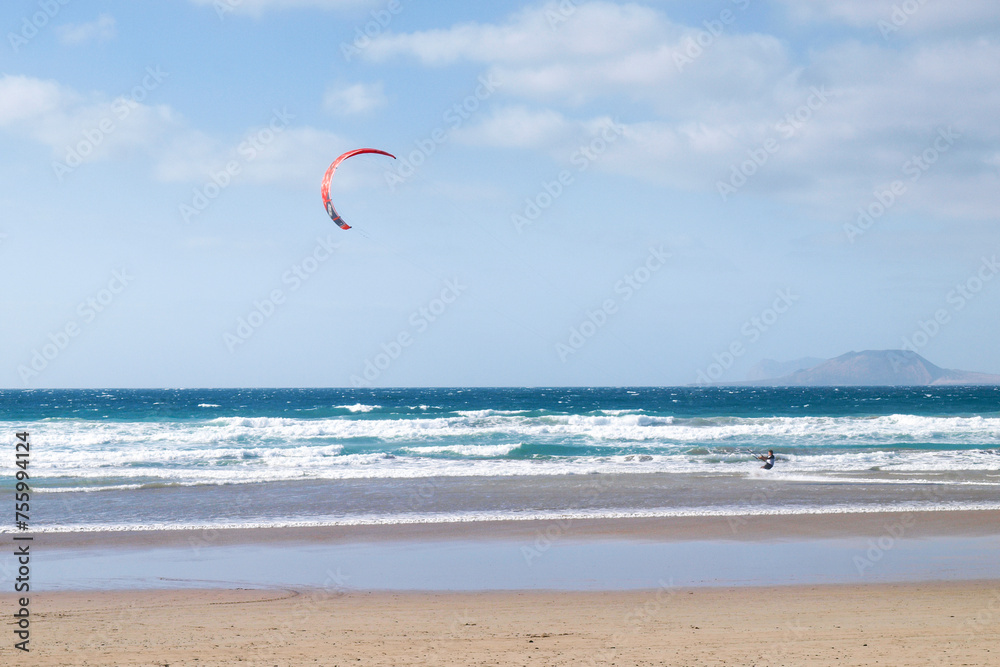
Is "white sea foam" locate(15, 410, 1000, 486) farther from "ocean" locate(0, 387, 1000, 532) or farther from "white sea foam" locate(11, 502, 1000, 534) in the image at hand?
"white sea foam" locate(11, 502, 1000, 534)

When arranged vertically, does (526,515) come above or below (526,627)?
below

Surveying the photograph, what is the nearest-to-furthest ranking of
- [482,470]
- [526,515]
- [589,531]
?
[589,531] < [526,515] < [482,470]

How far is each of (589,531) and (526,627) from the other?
461 centimetres

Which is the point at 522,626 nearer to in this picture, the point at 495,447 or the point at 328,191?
the point at 328,191

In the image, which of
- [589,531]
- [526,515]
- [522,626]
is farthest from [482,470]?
[522,626]

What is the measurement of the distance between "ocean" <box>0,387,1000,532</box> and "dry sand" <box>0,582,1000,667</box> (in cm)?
457

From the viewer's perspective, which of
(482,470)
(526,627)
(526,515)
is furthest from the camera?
(482,470)

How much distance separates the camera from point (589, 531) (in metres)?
11.3

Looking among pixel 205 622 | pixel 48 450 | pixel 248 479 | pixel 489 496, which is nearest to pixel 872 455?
pixel 489 496

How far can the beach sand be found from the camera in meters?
6.03

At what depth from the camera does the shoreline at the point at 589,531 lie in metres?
10.8

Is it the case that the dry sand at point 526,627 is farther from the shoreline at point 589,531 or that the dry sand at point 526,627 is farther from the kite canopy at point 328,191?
the kite canopy at point 328,191

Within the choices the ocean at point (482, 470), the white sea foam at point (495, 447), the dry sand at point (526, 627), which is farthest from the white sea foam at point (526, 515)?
the white sea foam at point (495, 447)

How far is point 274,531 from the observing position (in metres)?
11.5
